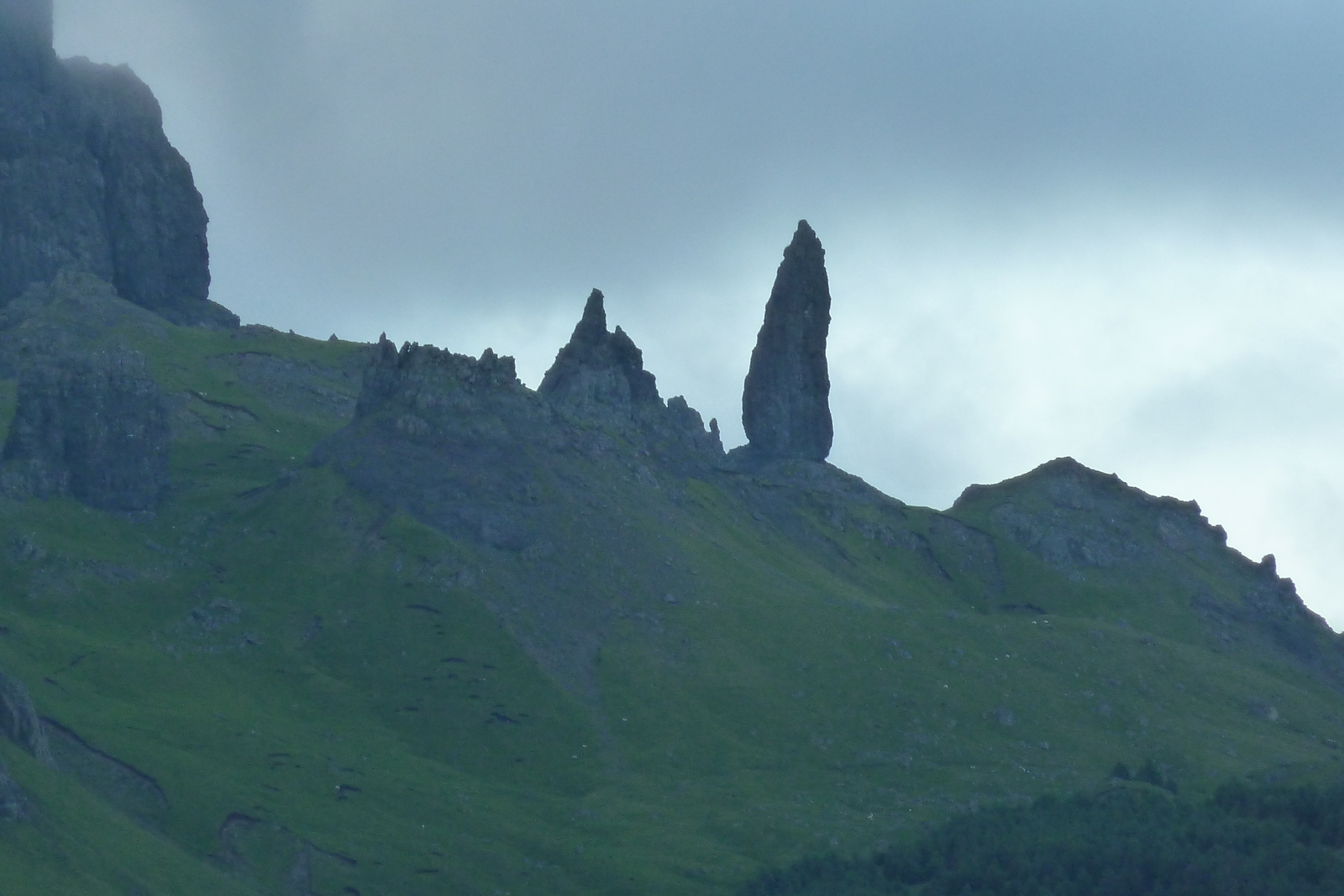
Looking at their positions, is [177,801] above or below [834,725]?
below

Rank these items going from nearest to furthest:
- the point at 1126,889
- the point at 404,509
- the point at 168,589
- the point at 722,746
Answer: the point at 1126,889 < the point at 722,746 < the point at 168,589 < the point at 404,509

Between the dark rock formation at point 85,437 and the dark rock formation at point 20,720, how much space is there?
6356cm

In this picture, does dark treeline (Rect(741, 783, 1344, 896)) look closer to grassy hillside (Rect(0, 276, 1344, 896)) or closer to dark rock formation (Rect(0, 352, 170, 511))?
grassy hillside (Rect(0, 276, 1344, 896))

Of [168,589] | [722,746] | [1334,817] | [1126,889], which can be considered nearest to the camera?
[1126,889]

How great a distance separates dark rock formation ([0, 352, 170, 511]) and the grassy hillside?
3011 millimetres

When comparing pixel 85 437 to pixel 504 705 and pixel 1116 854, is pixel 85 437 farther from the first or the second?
pixel 1116 854

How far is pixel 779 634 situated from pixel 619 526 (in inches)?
929

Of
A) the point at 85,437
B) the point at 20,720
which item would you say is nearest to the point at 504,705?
the point at 20,720

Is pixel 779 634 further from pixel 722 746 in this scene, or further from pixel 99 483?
pixel 99 483

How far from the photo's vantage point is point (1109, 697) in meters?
183

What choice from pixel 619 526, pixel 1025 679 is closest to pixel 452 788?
pixel 619 526

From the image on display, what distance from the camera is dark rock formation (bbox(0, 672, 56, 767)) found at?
120 metres

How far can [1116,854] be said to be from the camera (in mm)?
132125

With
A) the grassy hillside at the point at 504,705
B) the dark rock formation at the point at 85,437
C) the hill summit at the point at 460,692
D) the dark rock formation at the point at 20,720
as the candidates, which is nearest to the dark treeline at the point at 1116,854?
the hill summit at the point at 460,692
